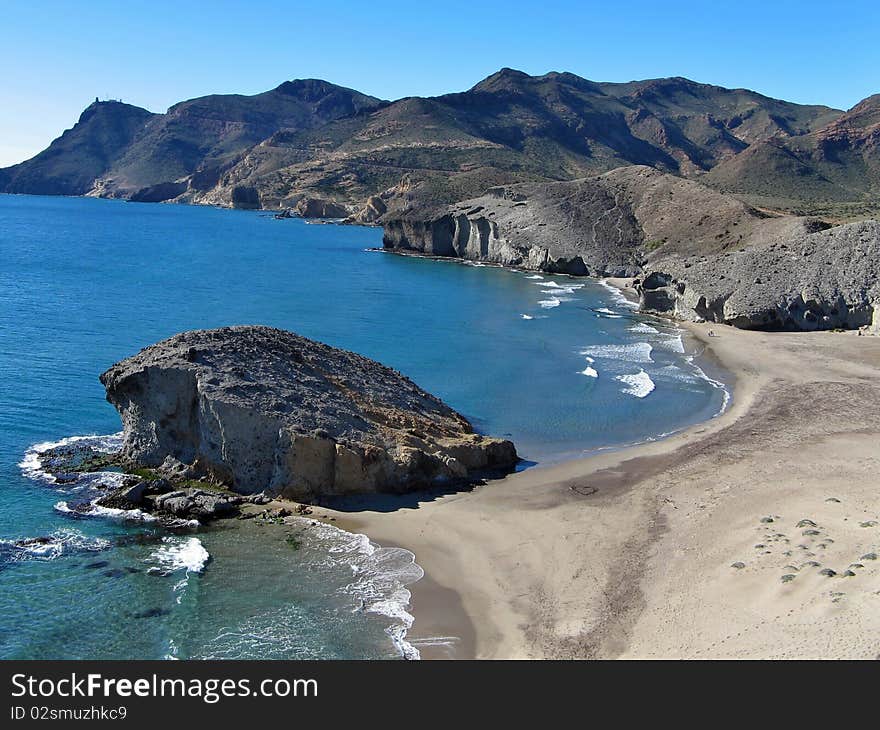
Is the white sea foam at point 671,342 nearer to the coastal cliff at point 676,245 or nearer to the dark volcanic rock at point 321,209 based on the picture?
the coastal cliff at point 676,245

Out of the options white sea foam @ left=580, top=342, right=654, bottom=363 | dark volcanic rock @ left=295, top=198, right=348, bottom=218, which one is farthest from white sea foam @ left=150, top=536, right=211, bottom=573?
dark volcanic rock @ left=295, top=198, right=348, bottom=218

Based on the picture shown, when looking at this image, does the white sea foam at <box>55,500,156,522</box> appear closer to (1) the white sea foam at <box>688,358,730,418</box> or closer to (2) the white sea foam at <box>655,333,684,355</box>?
(1) the white sea foam at <box>688,358,730,418</box>

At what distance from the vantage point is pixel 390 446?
24.3 metres

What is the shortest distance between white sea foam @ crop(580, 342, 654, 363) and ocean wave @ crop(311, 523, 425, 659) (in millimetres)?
28230

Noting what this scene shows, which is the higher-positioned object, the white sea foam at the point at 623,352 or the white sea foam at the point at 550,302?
the white sea foam at the point at 550,302

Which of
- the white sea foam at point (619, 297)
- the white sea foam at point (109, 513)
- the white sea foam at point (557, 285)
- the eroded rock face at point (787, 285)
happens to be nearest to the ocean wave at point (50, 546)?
the white sea foam at point (109, 513)

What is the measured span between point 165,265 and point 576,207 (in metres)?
48.3

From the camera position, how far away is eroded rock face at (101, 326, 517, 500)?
76.1ft

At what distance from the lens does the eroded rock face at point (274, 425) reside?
23188 millimetres

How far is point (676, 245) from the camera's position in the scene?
81.7 m

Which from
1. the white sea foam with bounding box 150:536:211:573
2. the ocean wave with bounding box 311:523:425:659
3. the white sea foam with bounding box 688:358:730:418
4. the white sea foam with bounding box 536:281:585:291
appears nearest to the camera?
the ocean wave with bounding box 311:523:425:659

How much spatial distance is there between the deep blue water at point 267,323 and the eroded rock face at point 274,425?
2656mm
